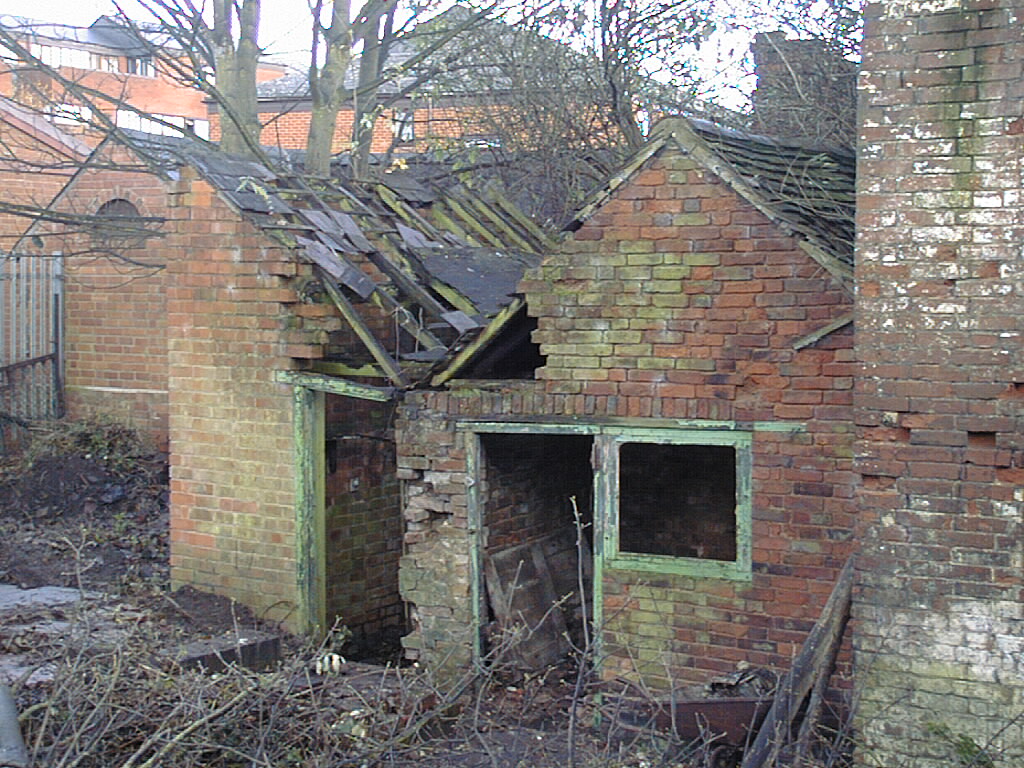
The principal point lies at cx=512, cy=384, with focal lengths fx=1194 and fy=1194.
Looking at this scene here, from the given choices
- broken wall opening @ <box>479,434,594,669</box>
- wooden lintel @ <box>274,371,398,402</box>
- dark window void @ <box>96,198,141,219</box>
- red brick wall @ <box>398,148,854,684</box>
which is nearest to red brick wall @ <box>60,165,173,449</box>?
dark window void @ <box>96,198,141,219</box>

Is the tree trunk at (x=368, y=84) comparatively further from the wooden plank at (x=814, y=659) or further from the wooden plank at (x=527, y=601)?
the wooden plank at (x=814, y=659)

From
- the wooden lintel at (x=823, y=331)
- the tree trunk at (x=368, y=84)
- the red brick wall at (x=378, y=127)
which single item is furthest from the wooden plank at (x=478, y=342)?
the red brick wall at (x=378, y=127)

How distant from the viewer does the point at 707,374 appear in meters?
6.96

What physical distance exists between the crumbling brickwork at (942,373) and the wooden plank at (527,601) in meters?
2.89

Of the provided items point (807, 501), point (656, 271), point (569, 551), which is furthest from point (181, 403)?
point (807, 501)

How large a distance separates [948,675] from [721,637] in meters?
1.79

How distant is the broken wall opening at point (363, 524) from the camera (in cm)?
921

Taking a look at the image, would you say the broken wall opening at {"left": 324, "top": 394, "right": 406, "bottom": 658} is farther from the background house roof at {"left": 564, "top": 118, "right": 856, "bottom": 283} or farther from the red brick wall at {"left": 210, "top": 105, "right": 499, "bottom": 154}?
the red brick wall at {"left": 210, "top": 105, "right": 499, "bottom": 154}

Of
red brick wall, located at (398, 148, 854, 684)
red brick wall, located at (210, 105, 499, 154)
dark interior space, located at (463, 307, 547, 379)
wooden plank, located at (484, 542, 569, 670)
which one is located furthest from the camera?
red brick wall, located at (210, 105, 499, 154)

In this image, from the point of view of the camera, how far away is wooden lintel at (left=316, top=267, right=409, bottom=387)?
Result: 809cm

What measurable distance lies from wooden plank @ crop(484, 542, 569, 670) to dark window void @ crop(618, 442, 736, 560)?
4.48 ft

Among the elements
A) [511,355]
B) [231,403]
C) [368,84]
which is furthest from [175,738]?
[368,84]

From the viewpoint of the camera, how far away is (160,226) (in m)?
15.4

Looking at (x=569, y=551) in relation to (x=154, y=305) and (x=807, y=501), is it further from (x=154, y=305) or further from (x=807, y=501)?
(x=154, y=305)
